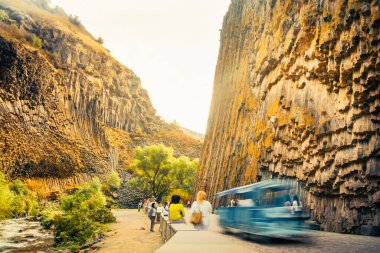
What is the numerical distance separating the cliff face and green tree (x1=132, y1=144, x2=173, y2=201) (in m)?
11.8

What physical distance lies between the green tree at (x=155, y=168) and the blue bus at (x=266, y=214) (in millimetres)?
37126

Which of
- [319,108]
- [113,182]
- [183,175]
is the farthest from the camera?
[113,182]

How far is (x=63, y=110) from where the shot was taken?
177 ft

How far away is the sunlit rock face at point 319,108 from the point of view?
408 inches

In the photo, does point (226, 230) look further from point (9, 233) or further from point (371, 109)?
point (9, 233)

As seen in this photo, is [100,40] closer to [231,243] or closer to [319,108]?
[319,108]

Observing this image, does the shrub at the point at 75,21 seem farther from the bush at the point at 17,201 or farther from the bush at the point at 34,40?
the bush at the point at 17,201

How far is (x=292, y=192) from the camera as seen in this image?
15016mm

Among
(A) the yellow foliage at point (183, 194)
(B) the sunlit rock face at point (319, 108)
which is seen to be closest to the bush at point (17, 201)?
(B) the sunlit rock face at point (319, 108)

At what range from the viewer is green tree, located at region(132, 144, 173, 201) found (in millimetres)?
48656

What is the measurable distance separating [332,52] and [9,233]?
21214 millimetres

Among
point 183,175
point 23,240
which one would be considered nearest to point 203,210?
point 23,240

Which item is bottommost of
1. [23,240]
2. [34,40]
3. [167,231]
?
[23,240]

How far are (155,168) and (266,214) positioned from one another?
4147 cm
